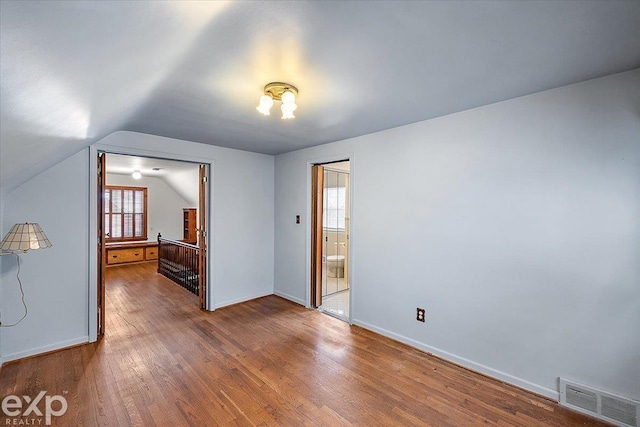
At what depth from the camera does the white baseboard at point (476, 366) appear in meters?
2.17

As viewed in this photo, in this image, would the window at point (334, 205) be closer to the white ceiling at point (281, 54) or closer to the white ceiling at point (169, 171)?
the white ceiling at point (281, 54)

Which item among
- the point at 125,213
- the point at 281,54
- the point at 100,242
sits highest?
the point at 281,54

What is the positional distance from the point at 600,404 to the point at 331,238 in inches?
144

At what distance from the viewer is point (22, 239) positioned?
2.29 m

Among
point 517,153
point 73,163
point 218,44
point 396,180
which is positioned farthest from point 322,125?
point 73,163

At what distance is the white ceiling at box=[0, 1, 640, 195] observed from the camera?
88 cm

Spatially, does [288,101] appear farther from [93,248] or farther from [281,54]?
[93,248]

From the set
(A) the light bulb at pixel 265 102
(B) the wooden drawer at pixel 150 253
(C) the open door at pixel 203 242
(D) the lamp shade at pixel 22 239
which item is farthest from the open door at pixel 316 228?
(B) the wooden drawer at pixel 150 253

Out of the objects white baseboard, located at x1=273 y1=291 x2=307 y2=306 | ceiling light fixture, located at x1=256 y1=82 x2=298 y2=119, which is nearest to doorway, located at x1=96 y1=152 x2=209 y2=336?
white baseboard, located at x1=273 y1=291 x2=307 y2=306

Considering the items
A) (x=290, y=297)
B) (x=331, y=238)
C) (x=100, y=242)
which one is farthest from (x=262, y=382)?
(x=331, y=238)

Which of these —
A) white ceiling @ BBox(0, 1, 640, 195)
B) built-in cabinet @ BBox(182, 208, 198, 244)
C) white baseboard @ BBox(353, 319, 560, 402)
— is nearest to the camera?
white ceiling @ BBox(0, 1, 640, 195)

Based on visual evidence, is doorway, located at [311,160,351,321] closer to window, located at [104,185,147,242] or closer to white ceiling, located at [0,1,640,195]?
white ceiling, located at [0,1,640,195]

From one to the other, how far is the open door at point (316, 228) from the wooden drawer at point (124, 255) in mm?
5378

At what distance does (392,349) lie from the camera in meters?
2.88
